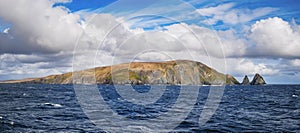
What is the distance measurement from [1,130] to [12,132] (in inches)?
69.2

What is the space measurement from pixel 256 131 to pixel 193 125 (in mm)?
7583

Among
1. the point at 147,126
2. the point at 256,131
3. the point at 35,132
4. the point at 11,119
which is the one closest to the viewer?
the point at 35,132

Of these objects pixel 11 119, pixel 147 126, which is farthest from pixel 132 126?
pixel 11 119

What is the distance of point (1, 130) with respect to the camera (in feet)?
104

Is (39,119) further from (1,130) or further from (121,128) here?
(121,128)

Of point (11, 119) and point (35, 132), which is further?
point (11, 119)

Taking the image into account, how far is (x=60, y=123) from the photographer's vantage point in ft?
121

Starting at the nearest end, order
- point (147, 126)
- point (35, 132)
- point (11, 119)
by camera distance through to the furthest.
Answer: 1. point (35, 132)
2. point (147, 126)
3. point (11, 119)

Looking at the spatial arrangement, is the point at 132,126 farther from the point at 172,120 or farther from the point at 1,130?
the point at 1,130

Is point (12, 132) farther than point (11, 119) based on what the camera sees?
No

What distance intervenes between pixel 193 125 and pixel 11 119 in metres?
24.3

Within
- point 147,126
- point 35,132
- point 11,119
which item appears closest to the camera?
point 35,132

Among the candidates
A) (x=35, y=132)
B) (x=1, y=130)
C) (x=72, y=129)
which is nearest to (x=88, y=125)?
(x=72, y=129)

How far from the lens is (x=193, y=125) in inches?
1457
